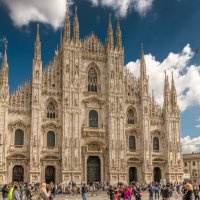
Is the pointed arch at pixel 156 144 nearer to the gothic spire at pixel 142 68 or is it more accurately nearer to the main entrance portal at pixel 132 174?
the main entrance portal at pixel 132 174

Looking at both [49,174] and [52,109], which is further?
[52,109]

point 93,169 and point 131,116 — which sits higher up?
point 131,116

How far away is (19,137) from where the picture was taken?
46438 mm

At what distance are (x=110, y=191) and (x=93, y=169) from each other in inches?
843

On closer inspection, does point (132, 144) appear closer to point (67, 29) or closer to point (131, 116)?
point (131, 116)

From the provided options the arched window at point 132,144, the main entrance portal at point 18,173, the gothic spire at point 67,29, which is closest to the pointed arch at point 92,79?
the gothic spire at point 67,29

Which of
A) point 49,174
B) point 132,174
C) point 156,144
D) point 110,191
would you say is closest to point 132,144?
point 156,144

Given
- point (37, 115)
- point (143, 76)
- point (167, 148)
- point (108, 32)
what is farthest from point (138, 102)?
point (37, 115)

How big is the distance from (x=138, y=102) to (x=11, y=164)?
1991 centimetres

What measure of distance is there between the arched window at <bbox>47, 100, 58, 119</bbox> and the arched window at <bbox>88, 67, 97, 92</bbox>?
570 centimetres

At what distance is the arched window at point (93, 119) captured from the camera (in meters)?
50.8

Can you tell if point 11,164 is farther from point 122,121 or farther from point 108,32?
point 108,32

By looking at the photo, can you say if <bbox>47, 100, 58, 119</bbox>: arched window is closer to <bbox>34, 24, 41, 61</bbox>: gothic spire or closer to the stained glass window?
the stained glass window

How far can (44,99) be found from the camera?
159 ft
